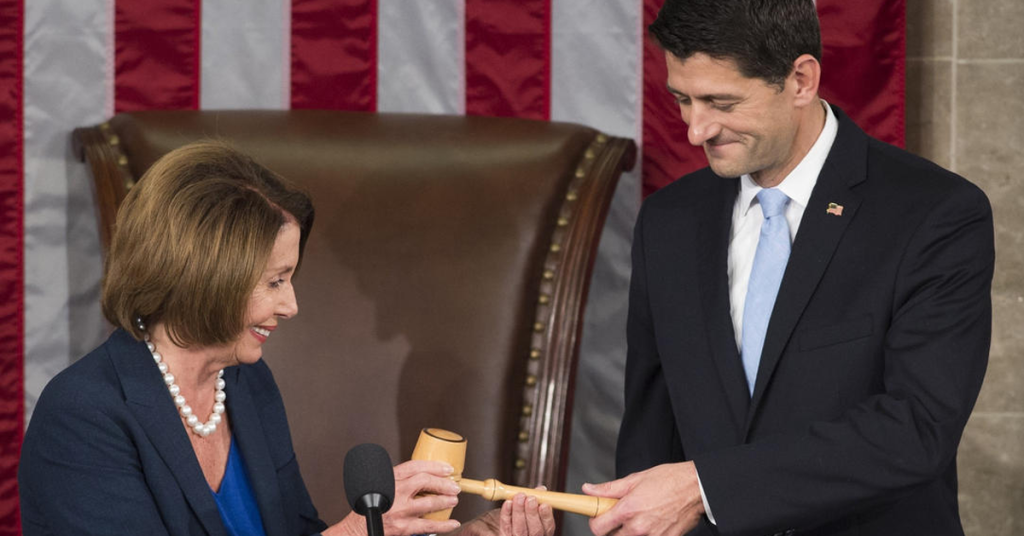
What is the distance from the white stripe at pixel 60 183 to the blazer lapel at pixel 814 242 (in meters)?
1.85

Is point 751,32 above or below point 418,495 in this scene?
above

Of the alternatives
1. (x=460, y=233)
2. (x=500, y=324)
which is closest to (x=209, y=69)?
(x=460, y=233)

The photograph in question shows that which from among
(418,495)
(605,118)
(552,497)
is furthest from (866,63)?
(418,495)

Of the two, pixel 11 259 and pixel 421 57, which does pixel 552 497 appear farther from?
pixel 11 259

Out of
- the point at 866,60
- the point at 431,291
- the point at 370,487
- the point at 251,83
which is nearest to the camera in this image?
the point at 370,487

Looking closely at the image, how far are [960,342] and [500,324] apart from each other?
1167 mm

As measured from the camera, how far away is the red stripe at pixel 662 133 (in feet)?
10.1

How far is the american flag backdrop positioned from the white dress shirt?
95 centimetres

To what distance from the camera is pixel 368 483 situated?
1.47m

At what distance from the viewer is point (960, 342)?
1915mm

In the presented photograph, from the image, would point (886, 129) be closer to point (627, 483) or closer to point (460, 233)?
point (460, 233)

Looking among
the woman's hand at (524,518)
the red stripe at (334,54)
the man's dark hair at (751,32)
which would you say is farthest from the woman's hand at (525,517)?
the red stripe at (334,54)

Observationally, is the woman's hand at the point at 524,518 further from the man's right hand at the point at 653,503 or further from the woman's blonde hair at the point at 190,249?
the woman's blonde hair at the point at 190,249

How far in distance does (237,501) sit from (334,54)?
1.38 meters
